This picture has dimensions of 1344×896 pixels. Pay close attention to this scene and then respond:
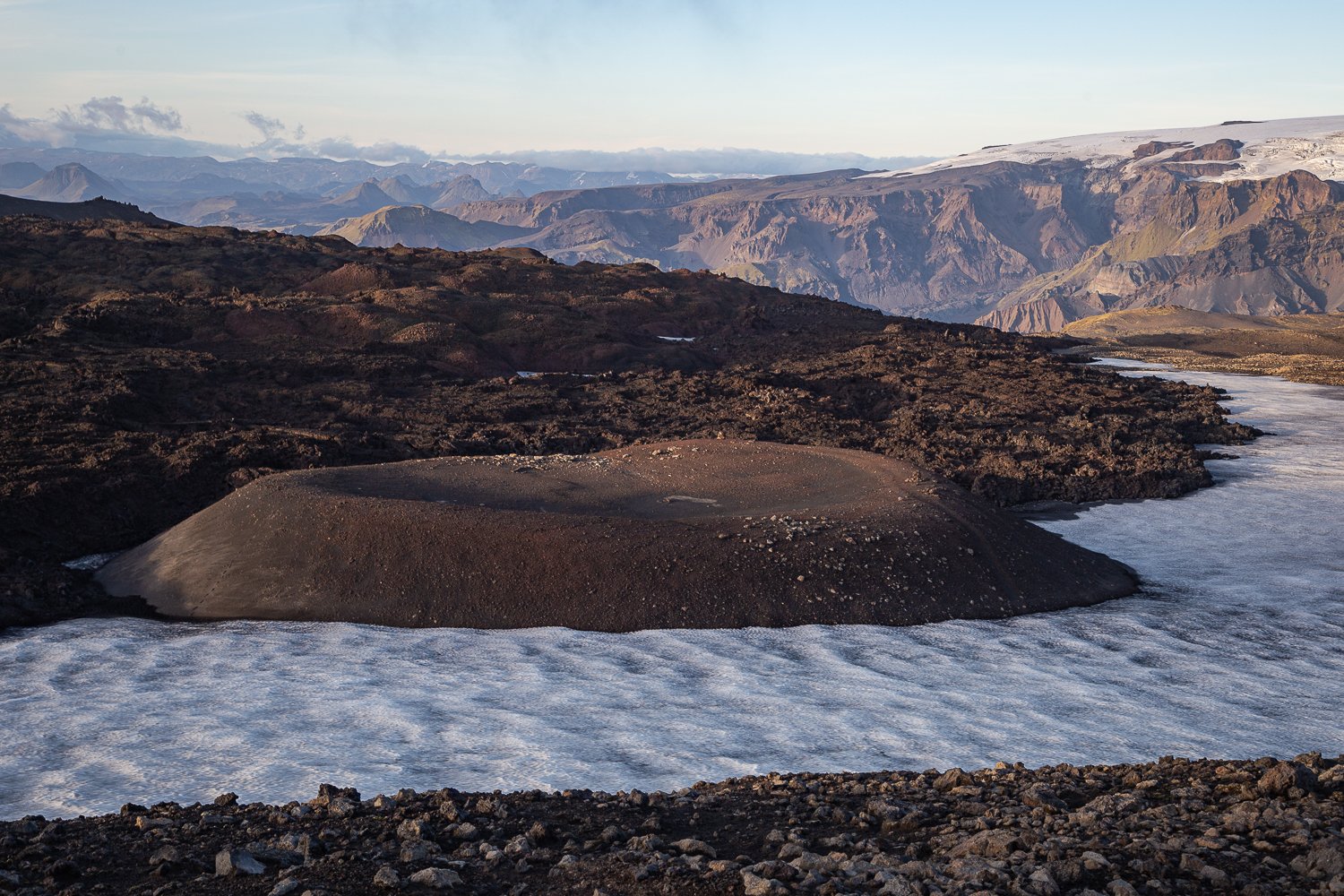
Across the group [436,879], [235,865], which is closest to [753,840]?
[436,879]

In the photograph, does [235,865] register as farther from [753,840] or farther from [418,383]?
[418,383]

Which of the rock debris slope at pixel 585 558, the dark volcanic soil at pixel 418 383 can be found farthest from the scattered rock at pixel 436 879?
the dark volcanic soil at pixel 418 383

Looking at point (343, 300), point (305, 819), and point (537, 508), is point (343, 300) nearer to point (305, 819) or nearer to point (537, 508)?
point (537, 508)

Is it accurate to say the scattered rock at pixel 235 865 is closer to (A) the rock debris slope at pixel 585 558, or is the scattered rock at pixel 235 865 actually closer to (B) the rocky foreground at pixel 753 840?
(B) the rocky foreground at pixel 753 840

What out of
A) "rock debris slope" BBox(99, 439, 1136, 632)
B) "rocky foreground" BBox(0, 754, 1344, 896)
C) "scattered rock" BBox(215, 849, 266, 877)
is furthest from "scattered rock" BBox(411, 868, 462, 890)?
"rock debris slope" BBox(99, 439, 1136, 632)

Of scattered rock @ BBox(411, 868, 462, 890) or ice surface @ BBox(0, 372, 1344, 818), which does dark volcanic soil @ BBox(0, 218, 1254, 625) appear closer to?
ice surface @ BBox(0, 372, 1344, 818)

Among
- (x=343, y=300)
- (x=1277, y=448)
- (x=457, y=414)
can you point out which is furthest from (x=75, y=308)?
(x=1277, y=448)

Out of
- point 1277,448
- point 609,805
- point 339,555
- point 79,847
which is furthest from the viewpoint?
point 1277,448

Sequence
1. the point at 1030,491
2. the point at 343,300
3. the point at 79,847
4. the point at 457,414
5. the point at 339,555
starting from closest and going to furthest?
1. the point at 79,847
2. the point at 339,555
3. the point at 1030,491
4. the point at 457,414
5. the point at 343,300
